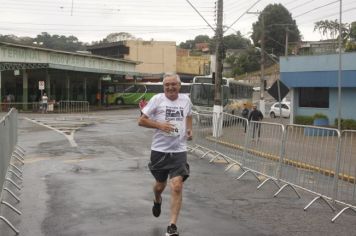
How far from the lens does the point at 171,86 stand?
23.1ft

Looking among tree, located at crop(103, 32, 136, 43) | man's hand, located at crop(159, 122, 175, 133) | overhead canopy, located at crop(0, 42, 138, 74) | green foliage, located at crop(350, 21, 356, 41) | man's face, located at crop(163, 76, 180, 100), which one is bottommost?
man's hand, located at crop(159, 122, 175, 133)

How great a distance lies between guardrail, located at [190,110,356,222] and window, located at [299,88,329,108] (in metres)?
21.7

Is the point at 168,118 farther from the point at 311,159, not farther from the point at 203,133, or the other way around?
the point at 203,133

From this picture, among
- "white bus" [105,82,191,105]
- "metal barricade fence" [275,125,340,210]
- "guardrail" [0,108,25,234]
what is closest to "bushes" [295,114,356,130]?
"guardrail" [0,108,25,234]

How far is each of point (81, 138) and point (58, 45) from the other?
89399 mm

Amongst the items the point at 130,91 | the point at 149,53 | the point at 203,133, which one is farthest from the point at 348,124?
the point at 149,53

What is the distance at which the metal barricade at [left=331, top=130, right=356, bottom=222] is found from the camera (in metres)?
8.80

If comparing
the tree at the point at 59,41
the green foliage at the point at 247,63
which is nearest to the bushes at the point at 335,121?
the green foliage at the point at 247,63

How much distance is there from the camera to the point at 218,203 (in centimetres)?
901

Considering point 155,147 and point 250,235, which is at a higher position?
point 155,147

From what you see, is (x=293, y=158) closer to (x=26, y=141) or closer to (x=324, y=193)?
(x=324, y=193)

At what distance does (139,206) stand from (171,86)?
224 cm

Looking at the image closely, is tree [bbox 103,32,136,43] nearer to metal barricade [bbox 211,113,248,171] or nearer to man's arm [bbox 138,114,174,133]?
metal barricade [bbox 211,113,248,171]

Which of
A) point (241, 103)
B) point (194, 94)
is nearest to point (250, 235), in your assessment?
point (194, 94)
